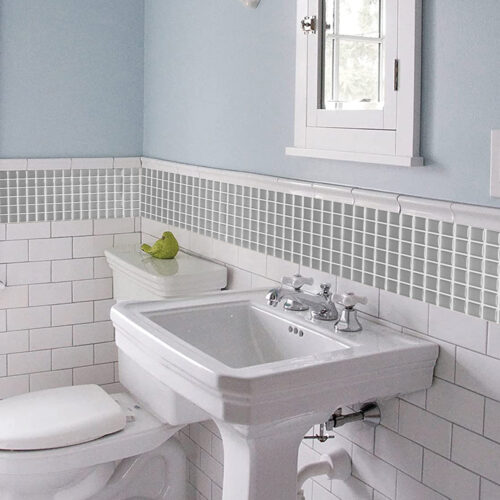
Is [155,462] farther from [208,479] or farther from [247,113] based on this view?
[247,113]

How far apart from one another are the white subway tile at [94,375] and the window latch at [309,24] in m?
1.70

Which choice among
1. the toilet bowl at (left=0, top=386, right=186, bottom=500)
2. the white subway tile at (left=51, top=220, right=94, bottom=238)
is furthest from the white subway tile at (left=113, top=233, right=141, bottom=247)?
the toilet bowl at (left=0, top=386, right=186, bottom=500)

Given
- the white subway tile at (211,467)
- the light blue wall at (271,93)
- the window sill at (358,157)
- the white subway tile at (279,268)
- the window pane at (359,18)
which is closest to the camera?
the light blue wall at (271,93)

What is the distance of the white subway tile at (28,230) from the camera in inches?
121

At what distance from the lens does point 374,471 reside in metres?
2.07

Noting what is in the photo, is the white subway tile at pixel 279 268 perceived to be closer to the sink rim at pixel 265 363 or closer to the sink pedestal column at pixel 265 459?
the sink rim at pixel 265 363

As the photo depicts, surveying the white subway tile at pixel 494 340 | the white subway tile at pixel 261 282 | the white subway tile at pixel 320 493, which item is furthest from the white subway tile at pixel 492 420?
the white subway tile at pixel 261 282

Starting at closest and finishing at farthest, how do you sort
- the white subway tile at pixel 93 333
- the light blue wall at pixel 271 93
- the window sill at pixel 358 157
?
the light blue wall at pixel 271 93 → the window sill at pixel 358 157 → the white subway tile at pixel 93 333

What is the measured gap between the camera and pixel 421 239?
6.17 ft

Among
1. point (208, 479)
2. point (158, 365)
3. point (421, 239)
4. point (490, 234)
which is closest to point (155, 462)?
point (208, 479)

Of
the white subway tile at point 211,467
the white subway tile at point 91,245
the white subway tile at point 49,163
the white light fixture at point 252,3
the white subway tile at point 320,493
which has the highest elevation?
the white light fixture at point 252,3

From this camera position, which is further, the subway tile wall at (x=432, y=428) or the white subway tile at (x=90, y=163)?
Result: the white subway tile at (x=90, y=163)

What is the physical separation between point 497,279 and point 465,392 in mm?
272

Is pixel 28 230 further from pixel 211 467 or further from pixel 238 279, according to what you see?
pixel 211 467
